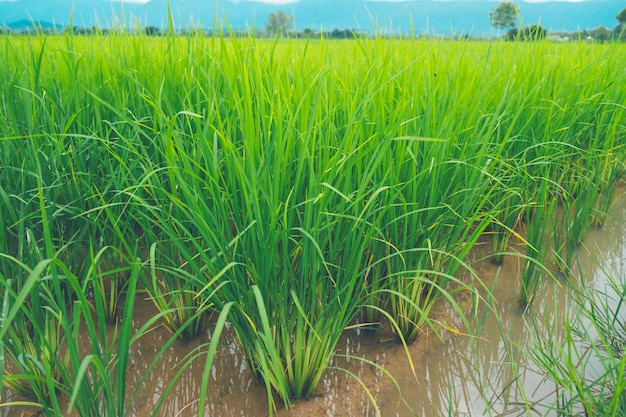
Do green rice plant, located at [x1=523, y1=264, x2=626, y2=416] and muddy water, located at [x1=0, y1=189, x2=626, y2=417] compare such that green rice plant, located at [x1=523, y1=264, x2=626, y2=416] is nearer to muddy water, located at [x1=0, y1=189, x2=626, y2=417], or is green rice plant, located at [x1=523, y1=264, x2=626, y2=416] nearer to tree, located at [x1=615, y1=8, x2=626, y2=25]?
muddy water, located at [x1=0, y1=189, x2=626, y2=417]

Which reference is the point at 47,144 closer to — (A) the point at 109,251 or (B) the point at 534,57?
(A) the point at 109,251

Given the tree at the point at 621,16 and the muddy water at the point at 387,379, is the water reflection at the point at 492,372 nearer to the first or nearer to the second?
the muddy water at the point at 387,379

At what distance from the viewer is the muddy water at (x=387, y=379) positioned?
122 cm

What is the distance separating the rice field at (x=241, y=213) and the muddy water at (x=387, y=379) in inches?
1.8

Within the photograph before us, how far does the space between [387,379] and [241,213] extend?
0.58 meters

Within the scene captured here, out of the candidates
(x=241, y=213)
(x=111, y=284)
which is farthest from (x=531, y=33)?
(x=111, y=284)

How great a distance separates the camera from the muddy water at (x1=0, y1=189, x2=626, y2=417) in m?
1.22

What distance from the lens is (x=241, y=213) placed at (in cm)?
140

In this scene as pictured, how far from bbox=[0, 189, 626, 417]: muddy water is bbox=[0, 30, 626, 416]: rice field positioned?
5 centimetres

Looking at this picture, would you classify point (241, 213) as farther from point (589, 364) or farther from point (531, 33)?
point (531, 33)

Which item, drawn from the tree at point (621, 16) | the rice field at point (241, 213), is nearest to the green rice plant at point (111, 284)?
the rice field at point (241, 213)

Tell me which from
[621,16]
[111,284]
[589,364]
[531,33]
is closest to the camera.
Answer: [589,364]

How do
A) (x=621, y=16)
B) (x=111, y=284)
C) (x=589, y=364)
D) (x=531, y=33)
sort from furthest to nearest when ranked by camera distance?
(x=621, y=16), (x=531, y=33), (x=111, y=284), (x=589, y=364)

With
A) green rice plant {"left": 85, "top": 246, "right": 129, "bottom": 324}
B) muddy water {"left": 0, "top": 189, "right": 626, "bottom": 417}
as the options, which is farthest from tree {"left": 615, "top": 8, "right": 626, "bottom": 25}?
green rice plant {"left": 85, "top": 246, "right": 129, "bottom": 324}
